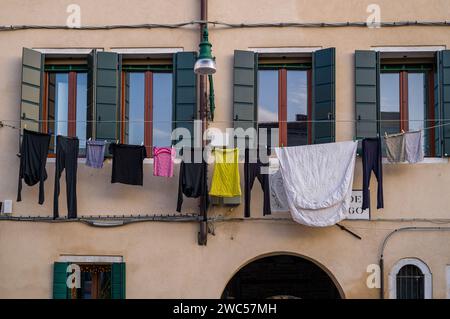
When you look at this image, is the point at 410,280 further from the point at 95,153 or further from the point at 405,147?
the point at 95,153

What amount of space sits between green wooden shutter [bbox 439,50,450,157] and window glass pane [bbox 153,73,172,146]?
4820mm

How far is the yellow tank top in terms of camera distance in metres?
13.2

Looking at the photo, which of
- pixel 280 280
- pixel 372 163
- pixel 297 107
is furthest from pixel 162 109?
pixel 280 280

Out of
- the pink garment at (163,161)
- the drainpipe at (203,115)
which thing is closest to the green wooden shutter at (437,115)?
the drainpipe at (203,115)

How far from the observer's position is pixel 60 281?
13.6 meters

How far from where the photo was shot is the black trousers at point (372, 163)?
13.1 metres

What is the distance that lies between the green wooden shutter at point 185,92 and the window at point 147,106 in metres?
0.37

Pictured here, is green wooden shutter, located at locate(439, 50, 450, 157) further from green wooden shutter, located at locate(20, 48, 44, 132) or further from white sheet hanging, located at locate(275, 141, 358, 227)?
green wooden shutter, located at locate(20, 48, 44, 132)

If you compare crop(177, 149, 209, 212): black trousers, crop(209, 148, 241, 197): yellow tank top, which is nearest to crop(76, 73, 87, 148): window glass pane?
crop(177, 149, 209, 212): black trousers

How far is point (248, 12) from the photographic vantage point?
46.4 feet

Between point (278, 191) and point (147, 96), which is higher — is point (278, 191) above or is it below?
below

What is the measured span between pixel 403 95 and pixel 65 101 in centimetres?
619
